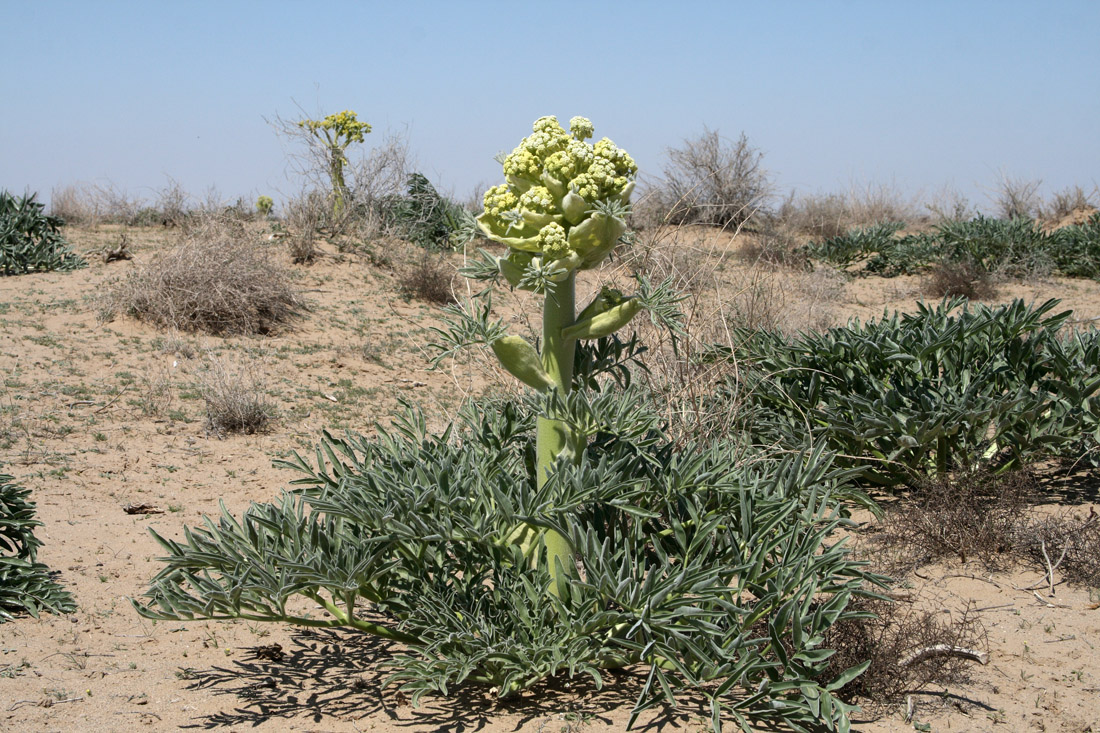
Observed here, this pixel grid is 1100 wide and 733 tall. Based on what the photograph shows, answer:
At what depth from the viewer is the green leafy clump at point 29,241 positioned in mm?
10469

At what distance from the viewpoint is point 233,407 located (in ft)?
21.9

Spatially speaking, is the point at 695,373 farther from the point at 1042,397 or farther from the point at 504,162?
the point at 504,162

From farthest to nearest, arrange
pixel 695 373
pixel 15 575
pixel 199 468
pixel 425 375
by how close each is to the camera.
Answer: pixel 425 375 < pixel 199 468 < pixel 695 373 < pixel 15 575

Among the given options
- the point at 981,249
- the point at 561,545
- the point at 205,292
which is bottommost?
the point at 561,545

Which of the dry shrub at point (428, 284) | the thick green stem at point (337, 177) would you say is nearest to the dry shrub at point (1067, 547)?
the dry shrub at point (428, 284)

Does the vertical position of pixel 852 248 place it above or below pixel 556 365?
above

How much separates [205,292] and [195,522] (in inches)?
178

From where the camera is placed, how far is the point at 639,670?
10.4ft

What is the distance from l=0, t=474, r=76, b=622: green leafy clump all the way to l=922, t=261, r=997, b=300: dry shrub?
36.1 feet

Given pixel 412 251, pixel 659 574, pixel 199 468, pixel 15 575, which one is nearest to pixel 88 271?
pixel 412 251

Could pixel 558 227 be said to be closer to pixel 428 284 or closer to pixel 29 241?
pixel 428 284

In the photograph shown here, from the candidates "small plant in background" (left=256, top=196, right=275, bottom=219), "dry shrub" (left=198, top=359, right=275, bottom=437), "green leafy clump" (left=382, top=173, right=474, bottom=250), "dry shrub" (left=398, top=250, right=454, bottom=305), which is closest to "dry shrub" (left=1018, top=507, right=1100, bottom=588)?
"dry shrub" (left=198, top=359, right=275, bottom=437)

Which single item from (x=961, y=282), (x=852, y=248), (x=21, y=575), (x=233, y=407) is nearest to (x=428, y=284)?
(x=233, y=407)

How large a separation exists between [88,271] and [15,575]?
25.8ft
